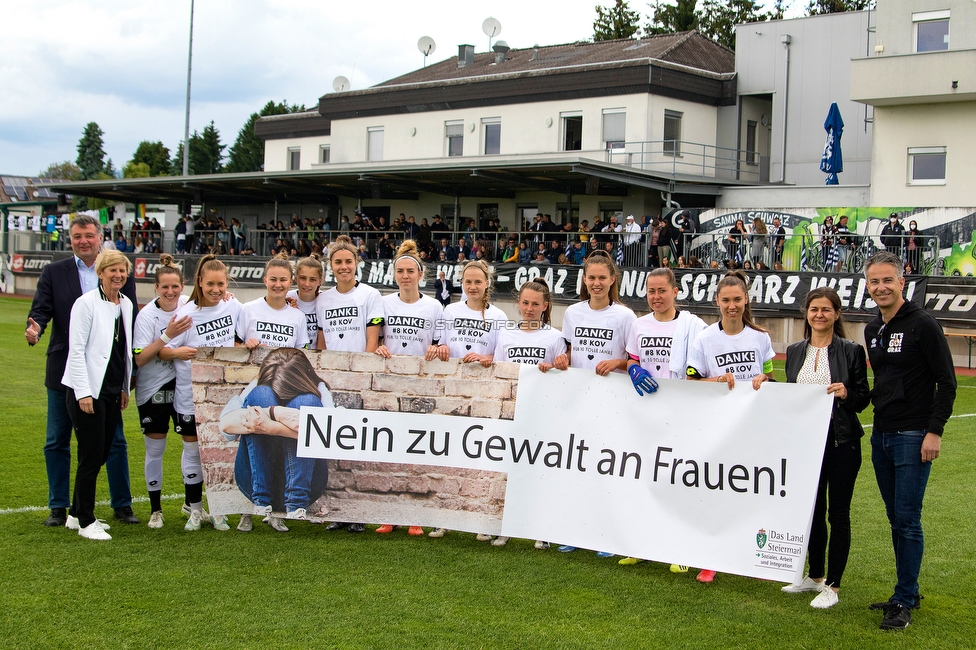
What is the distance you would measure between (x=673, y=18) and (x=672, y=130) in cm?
2540

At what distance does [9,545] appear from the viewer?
5902mm

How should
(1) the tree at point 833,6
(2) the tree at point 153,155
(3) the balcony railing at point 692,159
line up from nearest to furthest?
(3) the balcony railing at point 692,159, (1) the tree at point 833,6, (2) the tree at point 153,155

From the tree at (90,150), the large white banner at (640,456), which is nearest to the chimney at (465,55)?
the large white banner at (640,456)

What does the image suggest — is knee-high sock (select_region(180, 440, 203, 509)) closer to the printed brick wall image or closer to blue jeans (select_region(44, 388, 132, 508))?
the printed brick wall image

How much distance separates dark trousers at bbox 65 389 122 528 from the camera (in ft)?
20.1

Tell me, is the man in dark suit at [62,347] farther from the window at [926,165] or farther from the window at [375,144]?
the window at [375,144]

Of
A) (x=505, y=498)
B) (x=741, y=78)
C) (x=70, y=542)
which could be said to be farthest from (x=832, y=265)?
(x=70, y=542)

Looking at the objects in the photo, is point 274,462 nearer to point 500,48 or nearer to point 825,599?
point 825,599

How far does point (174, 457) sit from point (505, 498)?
15.0ft

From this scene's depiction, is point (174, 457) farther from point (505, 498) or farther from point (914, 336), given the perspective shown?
point (914, 336)

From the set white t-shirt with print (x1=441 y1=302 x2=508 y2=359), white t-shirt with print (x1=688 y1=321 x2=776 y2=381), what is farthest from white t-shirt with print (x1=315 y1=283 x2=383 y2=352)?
white t-shirt with print (x1=688 y1=321 x2=776 y2=381)

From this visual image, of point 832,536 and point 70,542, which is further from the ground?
point 832,536

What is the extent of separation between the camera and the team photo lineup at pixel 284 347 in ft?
19.4

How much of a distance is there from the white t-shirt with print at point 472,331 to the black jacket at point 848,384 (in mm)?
2342
